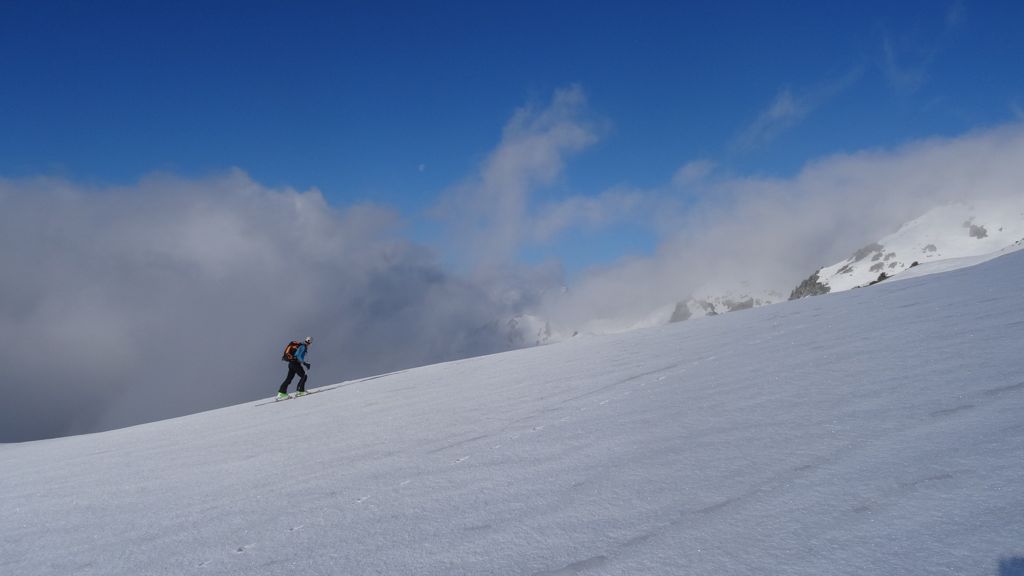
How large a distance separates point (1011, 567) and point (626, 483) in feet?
8.46

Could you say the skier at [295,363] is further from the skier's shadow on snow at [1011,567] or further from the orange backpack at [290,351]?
the skier's shadow on snow at [1011,567]

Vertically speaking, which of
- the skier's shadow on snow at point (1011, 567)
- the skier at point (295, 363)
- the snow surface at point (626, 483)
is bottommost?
the skier's shadow on snow at point (1011, 567)

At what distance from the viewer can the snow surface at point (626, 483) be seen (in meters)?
3.38

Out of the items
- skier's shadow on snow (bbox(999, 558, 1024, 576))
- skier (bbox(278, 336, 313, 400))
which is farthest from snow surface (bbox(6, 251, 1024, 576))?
skier (bbox(278, 336, 313, 400))

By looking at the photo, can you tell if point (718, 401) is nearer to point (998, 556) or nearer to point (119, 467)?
point (998, 556)

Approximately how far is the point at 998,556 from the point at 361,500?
4.96m

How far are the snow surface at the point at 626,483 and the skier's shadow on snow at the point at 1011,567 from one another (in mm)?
11

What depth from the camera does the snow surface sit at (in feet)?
11.1

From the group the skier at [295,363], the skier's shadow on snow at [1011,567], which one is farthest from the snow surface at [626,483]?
the skier at [295,363]

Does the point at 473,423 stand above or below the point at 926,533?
above

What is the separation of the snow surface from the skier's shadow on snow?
1 centimetres

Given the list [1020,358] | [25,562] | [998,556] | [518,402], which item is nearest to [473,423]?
[518,402]

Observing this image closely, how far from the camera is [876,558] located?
3.00 m

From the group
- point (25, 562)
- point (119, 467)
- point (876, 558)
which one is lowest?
point (876, 558)
